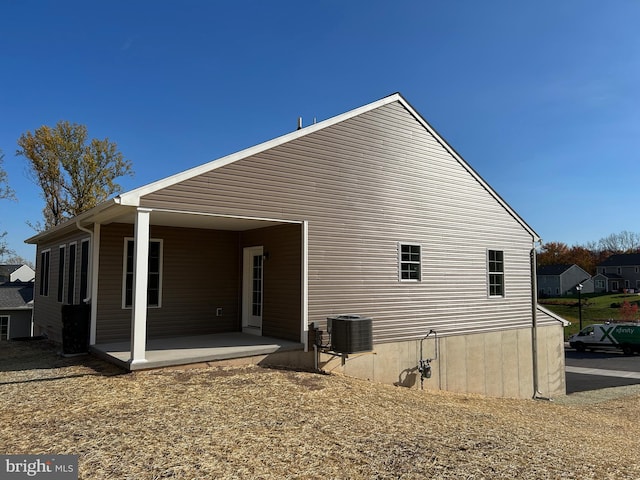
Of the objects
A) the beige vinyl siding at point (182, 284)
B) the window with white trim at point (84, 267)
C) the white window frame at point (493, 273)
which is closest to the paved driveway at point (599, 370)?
the white window frame at point (493, 273)

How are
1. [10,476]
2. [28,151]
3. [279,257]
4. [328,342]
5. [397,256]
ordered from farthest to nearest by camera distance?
[28,151]
[397,256]
[279,257]
[328,342]
[10,476]

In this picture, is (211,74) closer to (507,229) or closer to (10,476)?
(507,229)

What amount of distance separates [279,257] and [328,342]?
7.12 feet

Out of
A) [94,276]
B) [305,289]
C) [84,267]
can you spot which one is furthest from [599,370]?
[84,267]

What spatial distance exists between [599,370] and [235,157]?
22472mm

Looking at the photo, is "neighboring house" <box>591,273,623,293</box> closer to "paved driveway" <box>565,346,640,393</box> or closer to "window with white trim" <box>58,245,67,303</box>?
"paved driveway" <box>565,346,640,393</box>

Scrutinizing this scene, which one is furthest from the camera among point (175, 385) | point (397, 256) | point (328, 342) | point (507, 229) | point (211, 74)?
point (211, 74)

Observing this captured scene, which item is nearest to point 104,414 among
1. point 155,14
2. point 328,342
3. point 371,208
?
point 328,342

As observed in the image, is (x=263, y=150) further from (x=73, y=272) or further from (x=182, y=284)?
(x=73, y=272)

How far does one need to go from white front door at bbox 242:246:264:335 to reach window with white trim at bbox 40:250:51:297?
7586mm

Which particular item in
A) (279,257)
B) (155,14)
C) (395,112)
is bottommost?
(279,257)

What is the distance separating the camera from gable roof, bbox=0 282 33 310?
72.2 feet

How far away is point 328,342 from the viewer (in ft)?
28.5

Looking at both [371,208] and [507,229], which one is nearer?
[371,208]
